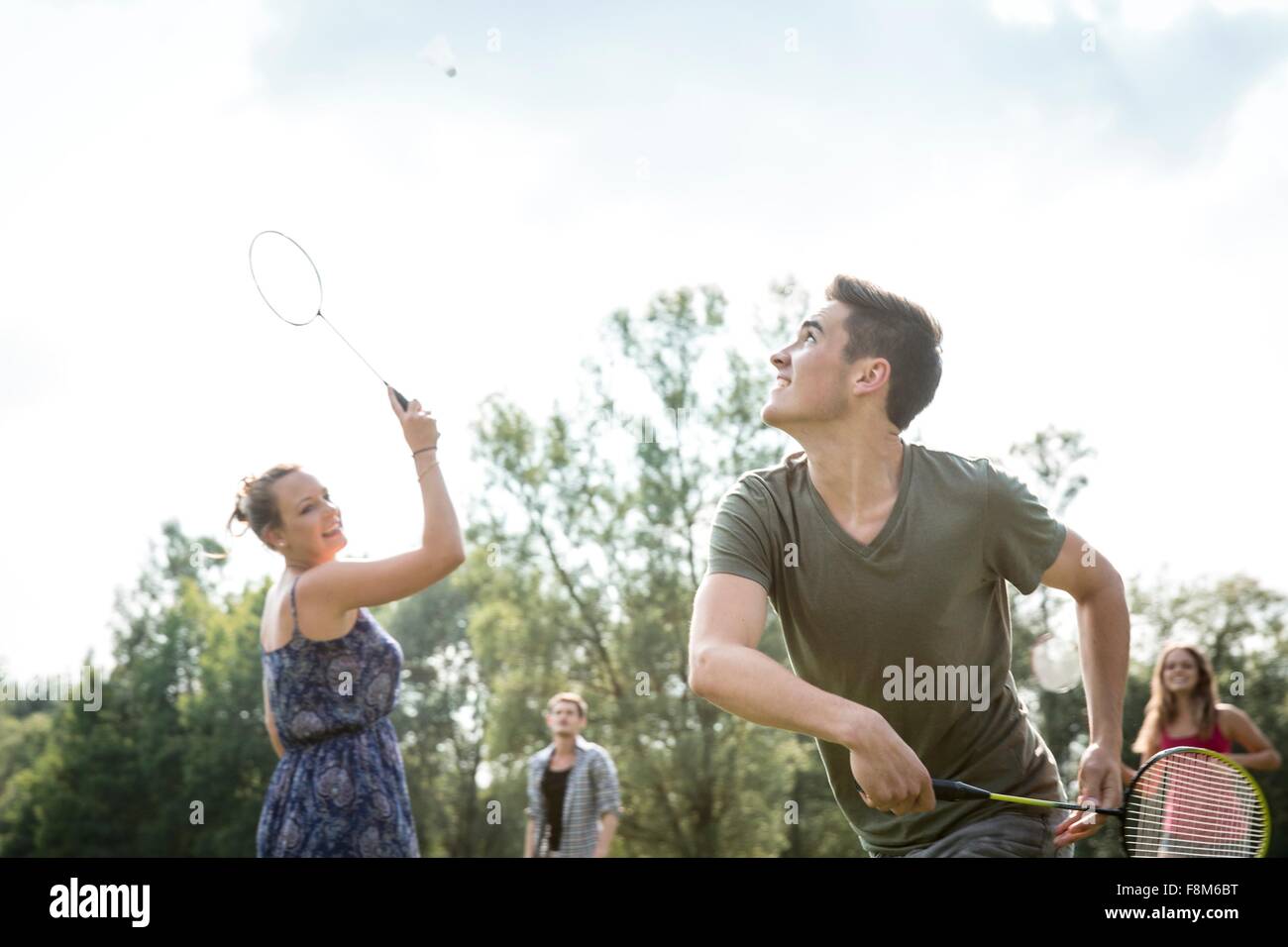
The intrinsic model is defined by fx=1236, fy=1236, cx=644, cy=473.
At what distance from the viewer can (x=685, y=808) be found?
21.7m

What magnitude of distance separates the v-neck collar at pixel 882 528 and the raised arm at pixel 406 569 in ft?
4.01

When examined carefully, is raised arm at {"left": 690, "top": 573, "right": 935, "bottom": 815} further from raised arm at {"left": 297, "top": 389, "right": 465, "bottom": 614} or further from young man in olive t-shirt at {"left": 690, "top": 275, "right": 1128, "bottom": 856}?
raised arm at {"left": 297, "top": 389, "right": 465, "bottom": 614}

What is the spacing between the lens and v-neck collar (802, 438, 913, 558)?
115 inches

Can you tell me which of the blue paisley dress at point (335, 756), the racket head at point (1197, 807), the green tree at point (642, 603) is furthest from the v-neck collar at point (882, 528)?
the green tree at point (642, 603)

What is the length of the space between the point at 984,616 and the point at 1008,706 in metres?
0.22

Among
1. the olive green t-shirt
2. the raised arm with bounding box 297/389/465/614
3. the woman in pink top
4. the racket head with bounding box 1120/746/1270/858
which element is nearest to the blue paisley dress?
the raised arm with bounding box 297/389/465/614

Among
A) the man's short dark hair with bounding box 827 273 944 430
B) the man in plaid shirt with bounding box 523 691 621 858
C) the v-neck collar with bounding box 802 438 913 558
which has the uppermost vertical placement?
the man's short dark hair with bounding box 827 273 944 430

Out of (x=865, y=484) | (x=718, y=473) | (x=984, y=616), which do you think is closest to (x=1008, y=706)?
(x=984, y=616)

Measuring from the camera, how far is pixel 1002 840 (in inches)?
111

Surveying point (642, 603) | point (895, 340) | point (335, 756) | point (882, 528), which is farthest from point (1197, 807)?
point (642, 603)

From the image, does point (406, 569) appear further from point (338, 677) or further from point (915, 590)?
point (915, 590)

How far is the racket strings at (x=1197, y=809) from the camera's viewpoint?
311cm

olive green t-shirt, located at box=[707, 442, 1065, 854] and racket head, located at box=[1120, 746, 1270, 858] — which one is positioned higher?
olive green t-shirt, located at box=[707, 442, 1065, 854]

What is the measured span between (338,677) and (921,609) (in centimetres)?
193
